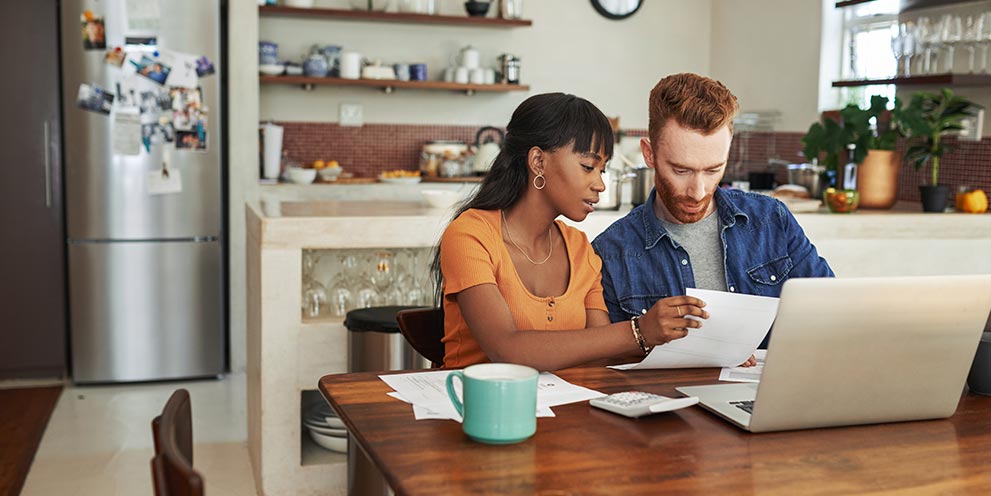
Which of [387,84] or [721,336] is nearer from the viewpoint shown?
[721,336]

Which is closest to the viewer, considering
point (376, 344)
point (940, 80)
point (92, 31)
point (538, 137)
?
point (538, 137)

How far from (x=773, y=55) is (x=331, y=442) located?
3403mm

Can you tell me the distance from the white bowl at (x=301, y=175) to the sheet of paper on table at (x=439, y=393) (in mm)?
3545

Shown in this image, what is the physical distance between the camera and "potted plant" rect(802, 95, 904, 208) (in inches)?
146

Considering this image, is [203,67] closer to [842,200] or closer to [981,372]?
[842,200]

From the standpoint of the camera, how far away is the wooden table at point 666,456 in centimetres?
113

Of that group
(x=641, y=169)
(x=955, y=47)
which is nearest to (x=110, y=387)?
(x=641, y=169)

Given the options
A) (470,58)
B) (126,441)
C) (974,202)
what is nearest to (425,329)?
(126,441)

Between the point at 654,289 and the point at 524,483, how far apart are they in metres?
1.02

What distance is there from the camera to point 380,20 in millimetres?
5375

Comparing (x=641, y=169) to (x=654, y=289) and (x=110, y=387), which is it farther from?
(x=110, y=387)

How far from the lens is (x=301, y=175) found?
5.03 metres

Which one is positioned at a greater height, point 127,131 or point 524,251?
point 127,131

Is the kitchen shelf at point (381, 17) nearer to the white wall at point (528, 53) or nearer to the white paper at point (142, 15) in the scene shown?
the white wall at point (528, 53)
